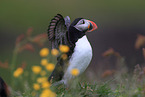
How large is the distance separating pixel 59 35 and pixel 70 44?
177 mm

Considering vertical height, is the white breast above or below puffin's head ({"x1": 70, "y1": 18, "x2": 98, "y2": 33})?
below

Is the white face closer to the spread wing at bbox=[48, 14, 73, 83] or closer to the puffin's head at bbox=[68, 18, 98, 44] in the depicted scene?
the puffin's head at bbox=[68, 18, 98, 44]

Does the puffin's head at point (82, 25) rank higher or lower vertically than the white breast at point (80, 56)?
higher

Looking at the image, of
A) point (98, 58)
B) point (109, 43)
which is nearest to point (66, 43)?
point (98, 58)

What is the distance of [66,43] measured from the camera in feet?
12.5

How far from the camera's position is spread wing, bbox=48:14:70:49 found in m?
3.78

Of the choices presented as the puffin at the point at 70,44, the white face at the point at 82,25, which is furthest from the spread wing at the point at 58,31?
the white face at the point at 82,25

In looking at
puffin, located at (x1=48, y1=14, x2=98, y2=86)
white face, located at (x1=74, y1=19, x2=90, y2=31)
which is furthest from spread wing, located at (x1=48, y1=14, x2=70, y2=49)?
white face, located at (x1=74, y1=19, x2=90, y2=31)

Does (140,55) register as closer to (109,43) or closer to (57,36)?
(109,43)

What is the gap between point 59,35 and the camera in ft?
12.6

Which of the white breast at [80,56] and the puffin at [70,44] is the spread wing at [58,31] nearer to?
the puffin at [70,44]

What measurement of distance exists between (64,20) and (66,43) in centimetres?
28

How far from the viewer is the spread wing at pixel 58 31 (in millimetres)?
3777

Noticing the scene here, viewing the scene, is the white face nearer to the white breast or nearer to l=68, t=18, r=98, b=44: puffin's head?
→ l=68, t=18, r=98, b=44: puffin's head
